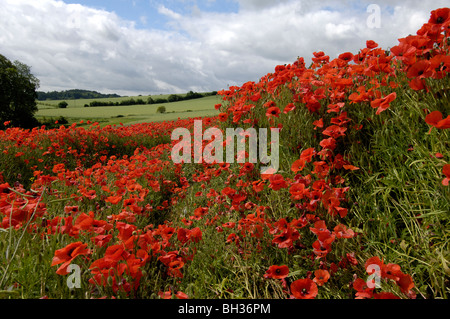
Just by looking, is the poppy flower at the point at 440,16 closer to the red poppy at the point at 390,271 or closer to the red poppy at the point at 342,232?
the red poppy at the point at 342,232

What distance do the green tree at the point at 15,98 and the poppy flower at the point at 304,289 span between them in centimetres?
3150

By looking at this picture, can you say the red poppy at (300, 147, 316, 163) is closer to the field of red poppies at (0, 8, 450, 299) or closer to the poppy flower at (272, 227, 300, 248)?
the field of red poppies at (0, 8, 450, 299)

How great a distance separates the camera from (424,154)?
183 centimetres

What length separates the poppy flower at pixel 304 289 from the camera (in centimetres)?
137

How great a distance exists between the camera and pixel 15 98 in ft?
86.3

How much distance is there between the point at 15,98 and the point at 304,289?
112ft

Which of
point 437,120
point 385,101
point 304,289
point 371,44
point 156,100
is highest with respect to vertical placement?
point 156,100

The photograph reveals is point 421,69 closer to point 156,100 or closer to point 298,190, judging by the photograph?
point 298,190

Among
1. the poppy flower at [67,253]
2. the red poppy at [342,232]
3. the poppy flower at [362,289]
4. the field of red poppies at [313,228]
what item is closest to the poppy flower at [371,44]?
the field of red poppies at [313,228]

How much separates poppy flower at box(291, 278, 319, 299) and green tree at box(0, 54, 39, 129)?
31.5m

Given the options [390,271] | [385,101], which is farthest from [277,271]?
[385,101]

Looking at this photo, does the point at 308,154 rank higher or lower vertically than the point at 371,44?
lower

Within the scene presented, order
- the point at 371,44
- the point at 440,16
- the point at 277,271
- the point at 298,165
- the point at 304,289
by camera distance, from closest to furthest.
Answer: the point at 304,289 → the point at 277,271 → the point at 440,16 → the point at 298,165 → the point at 371,44

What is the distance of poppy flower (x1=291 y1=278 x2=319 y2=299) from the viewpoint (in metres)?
1.37
